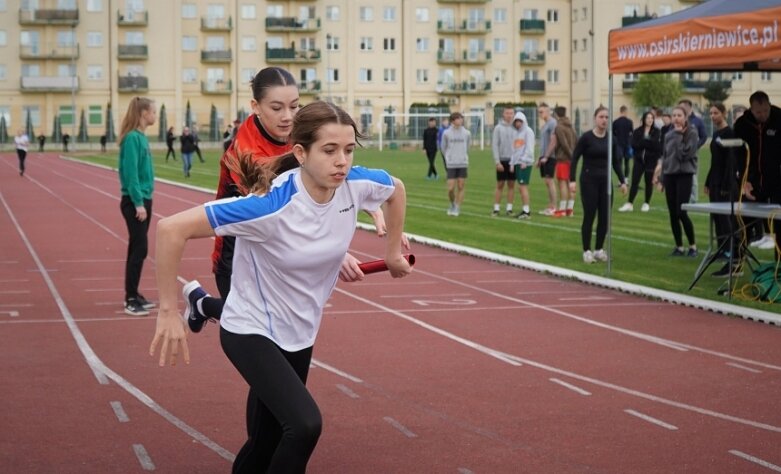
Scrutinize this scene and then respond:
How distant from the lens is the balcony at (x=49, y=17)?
9306 cm

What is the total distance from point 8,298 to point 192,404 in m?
6.16

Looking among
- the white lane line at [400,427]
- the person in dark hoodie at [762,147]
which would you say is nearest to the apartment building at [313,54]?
the person in dark hoodie at [762,147]

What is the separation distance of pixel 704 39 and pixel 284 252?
30.4ft

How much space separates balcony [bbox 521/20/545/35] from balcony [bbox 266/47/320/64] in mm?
16886

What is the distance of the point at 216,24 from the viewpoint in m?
94.7

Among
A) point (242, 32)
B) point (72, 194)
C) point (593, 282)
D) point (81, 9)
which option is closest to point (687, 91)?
point (242, 32)

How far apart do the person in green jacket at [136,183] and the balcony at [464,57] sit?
86774mm

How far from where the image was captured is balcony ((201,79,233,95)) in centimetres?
9425

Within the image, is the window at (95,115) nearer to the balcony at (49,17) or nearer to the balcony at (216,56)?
the balcony at (49,17)

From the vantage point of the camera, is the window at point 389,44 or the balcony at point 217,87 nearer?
the balcony at point 217,87

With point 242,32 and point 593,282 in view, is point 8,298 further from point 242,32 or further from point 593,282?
→ point 242,32

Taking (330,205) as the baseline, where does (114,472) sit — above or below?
below

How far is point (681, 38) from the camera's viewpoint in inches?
531

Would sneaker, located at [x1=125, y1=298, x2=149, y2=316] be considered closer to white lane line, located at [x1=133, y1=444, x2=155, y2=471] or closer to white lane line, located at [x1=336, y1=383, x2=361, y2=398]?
white lane line, located at [x1=336, y1=383, x2=361, y2=398]
